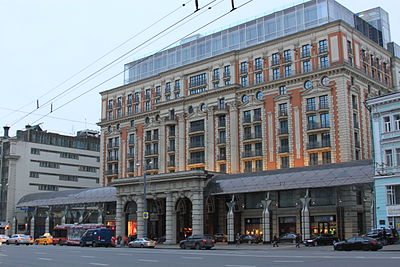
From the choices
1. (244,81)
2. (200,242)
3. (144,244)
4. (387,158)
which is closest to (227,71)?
(244,81)

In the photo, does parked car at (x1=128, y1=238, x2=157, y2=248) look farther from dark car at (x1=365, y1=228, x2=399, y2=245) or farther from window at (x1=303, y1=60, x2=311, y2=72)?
window at (x1=303, y1=60, x2=311, y2=72)

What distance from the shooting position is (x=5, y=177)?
344 feet

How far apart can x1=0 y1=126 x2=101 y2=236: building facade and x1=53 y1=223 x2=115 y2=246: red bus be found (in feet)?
107

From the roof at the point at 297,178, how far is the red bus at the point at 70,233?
1643 centimetres

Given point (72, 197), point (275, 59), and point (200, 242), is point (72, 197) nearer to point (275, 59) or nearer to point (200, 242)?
point (275, 59)

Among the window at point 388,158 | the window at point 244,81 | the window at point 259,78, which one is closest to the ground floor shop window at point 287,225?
the window at point 388,158

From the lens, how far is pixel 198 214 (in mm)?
63188

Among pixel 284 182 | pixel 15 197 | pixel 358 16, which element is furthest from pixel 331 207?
pixel 15 197

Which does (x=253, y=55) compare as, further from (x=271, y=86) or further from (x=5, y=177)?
(x=5, y=177)

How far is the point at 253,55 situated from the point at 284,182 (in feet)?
73.3

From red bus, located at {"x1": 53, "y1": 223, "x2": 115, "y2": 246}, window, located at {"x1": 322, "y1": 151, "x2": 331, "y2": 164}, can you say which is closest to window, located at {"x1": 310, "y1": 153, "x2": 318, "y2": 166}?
window, located at {"x1": 322, "y1": 151, "x2": 331, "y2": 164}

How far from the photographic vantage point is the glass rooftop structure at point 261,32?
228ft

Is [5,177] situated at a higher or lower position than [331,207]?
higher

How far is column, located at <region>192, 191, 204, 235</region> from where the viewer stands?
62875mm
